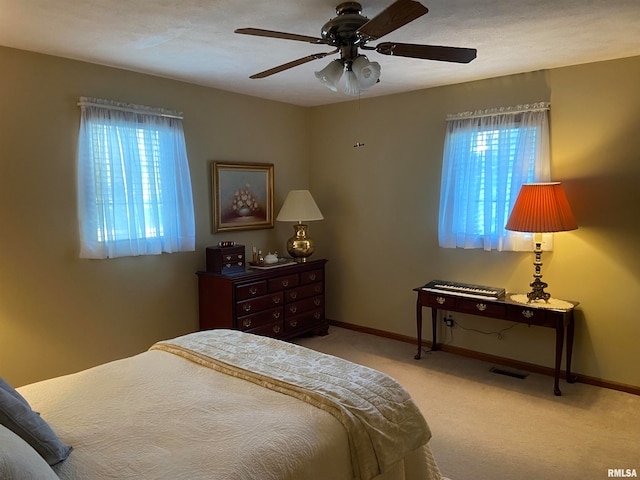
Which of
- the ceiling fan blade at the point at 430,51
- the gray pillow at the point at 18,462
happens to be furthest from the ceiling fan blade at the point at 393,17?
the gray pillow at the point at 18,462

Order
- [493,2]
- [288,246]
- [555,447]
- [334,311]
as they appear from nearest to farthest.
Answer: [493,2], [555,447], [288,246], [334,311]

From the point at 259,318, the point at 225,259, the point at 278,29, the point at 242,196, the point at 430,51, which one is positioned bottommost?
the point at 259,318

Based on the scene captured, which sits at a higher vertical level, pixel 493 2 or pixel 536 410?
pixel 493 2

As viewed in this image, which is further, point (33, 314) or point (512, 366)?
point (512, 366)

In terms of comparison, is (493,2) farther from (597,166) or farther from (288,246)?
(288,246)

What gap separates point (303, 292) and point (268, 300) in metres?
0.48

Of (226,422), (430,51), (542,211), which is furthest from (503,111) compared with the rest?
(226,422)

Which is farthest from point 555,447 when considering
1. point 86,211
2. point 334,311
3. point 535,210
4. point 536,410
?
point 86,211

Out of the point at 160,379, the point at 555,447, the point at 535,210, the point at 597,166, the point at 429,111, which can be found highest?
the point at 429,111

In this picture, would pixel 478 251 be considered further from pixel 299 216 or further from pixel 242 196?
pixel 242 196

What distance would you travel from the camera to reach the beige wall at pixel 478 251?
11.2 ft

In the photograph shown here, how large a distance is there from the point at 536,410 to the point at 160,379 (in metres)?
2.53

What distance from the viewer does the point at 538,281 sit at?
11.7 feet

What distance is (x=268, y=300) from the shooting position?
13.9ft
